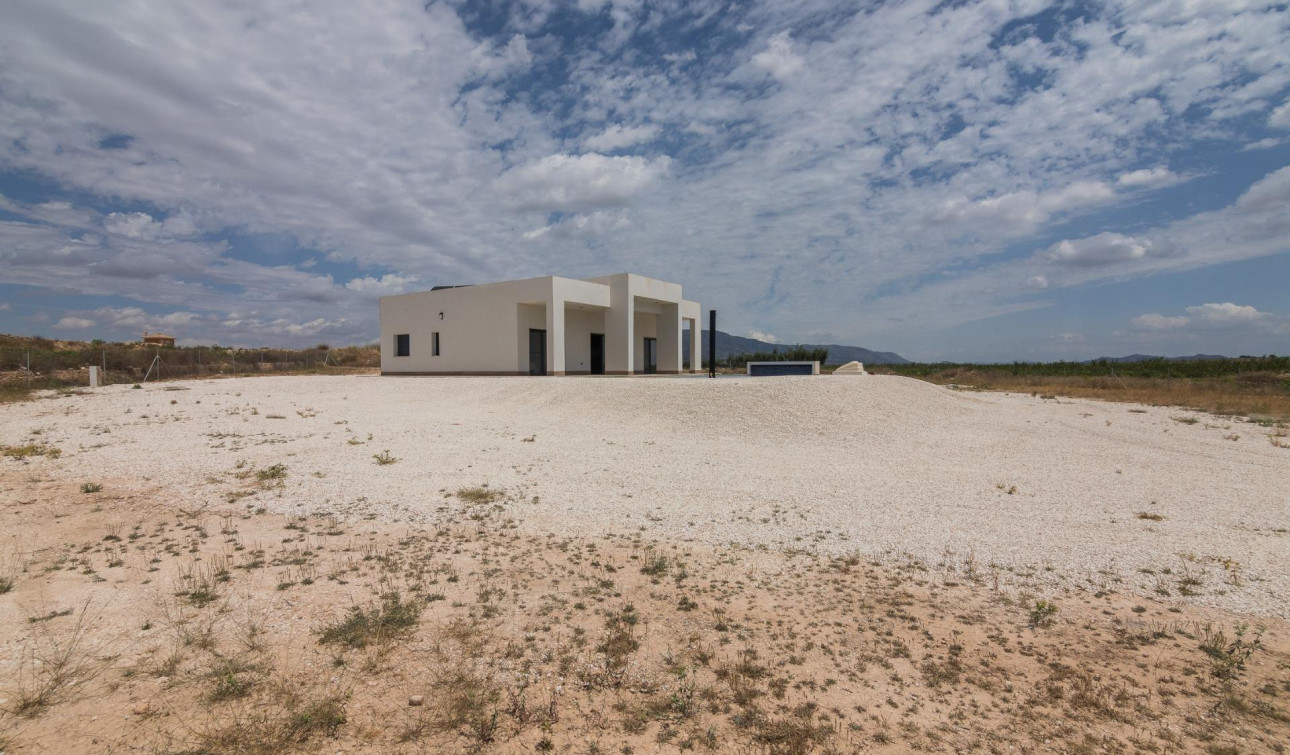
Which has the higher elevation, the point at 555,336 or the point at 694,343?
the point at 694,343

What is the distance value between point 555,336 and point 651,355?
28.9ft

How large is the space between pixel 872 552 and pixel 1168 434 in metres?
12.8

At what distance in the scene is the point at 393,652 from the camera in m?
3.83

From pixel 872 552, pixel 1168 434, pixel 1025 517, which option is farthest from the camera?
pixel 1168 434

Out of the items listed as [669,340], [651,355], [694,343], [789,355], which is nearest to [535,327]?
[669,340]

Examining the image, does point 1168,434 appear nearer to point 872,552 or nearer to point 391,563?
point 872,552

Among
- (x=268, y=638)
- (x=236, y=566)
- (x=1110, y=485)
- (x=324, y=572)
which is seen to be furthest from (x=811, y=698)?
(x=1110, y=485)

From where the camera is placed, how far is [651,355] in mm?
30656

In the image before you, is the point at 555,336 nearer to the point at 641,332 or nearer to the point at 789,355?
the point at 641,332

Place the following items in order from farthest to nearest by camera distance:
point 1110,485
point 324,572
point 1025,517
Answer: point 1110,485 → point 1025,517 → point 324,572

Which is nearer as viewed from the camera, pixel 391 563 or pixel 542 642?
pixel 542 642

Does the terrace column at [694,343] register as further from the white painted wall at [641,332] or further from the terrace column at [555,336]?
the terrace column at [555,336]

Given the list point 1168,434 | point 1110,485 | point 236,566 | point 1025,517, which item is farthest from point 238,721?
point 1168,434

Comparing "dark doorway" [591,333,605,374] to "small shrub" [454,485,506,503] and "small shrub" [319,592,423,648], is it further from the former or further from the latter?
"small shrub" [319,592,423,648]
